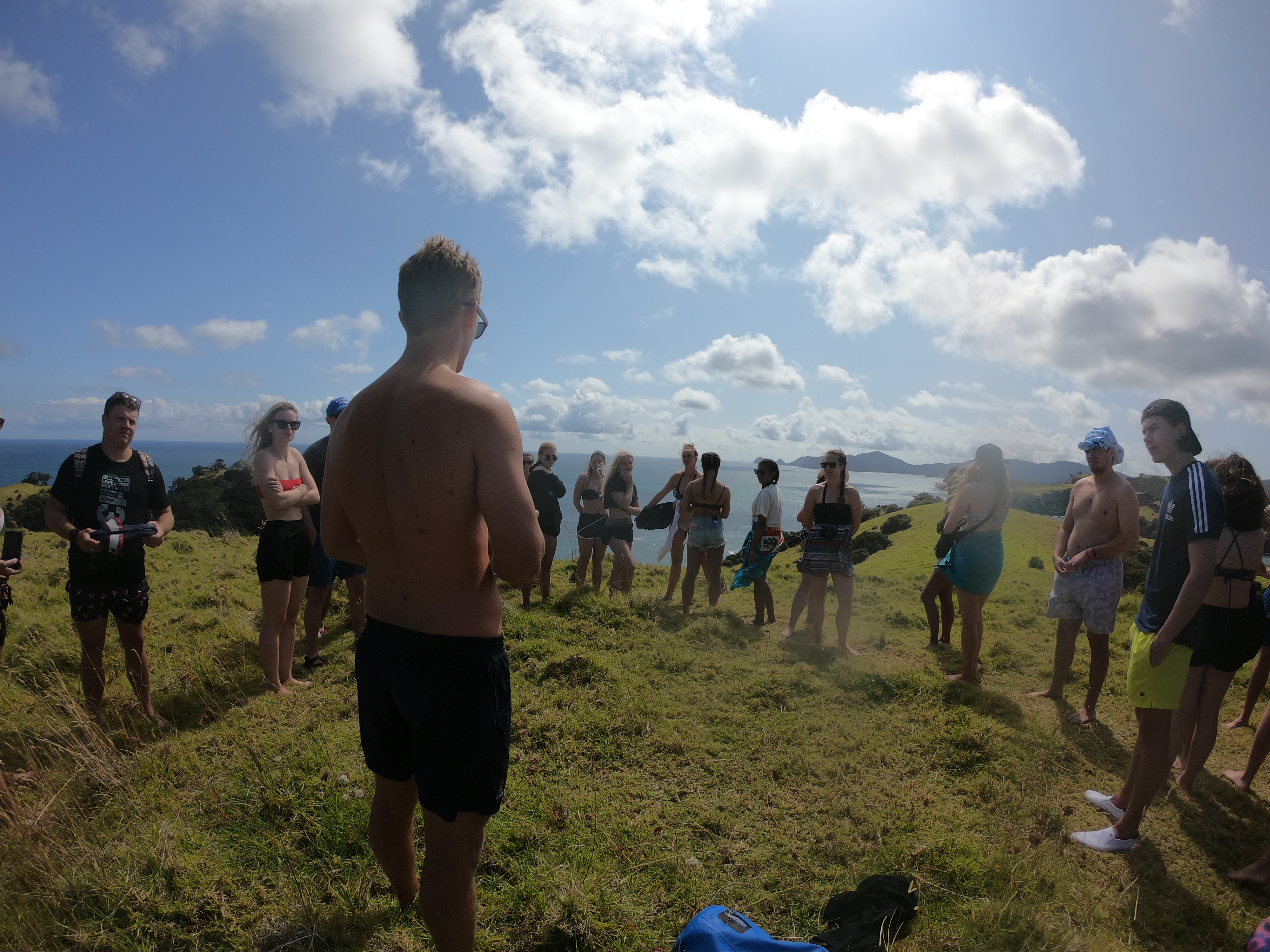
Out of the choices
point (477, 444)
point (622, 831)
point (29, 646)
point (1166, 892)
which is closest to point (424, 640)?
point (477, 444)

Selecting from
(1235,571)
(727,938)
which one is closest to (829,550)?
(1235,571)

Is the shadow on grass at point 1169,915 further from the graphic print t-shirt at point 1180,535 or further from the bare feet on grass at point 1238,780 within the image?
the bare feet on grass at point 1238,780

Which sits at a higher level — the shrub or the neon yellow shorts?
the neon yellow shorts

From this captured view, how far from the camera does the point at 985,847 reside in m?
3.59

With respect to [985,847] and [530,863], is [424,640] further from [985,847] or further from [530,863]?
[985,847]

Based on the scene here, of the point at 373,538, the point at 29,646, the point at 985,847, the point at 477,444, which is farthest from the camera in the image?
the point at 29,646

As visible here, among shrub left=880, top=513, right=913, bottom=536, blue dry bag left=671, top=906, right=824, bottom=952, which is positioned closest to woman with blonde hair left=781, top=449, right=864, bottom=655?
blue dry bag left=671, top=906, right=824, bottom=952

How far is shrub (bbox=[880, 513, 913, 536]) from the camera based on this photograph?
20484 millimetres

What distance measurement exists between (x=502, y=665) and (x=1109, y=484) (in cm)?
536

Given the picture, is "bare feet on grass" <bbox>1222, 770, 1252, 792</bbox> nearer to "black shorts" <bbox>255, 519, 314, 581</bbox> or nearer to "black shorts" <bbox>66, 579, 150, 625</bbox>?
"black shorts" <bbox>255, 519, 314, 581</bbox>

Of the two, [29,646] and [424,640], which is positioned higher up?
[424,640]

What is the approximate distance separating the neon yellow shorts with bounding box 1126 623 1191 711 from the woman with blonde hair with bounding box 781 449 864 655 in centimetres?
334

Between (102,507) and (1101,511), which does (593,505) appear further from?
(1101,511)

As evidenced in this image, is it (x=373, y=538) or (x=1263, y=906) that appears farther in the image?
(x=1263, y=906)
